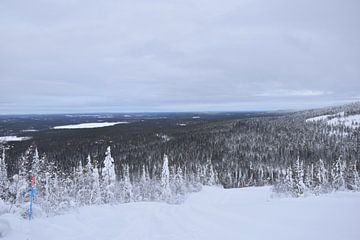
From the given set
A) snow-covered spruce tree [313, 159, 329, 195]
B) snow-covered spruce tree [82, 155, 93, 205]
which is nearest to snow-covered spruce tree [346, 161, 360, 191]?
snow-covered spruce tree [313, 159, 329, 195]

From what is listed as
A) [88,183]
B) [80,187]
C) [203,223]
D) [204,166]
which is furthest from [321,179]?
[203,223]

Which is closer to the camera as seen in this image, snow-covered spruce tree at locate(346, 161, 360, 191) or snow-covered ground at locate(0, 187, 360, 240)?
snow-covered ground at locate(0, 187, 360, 240)

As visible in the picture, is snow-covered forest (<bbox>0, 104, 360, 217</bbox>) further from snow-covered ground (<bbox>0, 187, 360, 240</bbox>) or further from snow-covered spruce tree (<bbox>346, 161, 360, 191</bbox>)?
snow-covered ground (<bbox>0, 187, 360, 240</bbox>)

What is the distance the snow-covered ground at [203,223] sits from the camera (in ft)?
32.2

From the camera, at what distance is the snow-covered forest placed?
111 feet

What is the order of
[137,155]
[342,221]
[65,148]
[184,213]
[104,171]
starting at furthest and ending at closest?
[65,148], [137,155], [104,171], [184,213], [342,221]

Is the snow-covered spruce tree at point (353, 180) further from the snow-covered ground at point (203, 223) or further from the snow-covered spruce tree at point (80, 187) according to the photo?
the snow-covered spruce tree at point (80, 187)

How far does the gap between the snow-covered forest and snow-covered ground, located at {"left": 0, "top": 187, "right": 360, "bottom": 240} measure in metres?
3.94

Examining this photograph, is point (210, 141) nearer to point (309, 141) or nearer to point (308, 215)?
point (309, 141)

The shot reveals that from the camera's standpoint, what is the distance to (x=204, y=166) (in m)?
73.1

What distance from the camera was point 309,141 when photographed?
12475 cm

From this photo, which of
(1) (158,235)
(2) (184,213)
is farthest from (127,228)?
(2) (184,213)

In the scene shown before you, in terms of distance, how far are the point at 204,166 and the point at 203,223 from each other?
204 feet

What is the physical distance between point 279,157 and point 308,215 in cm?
9952
